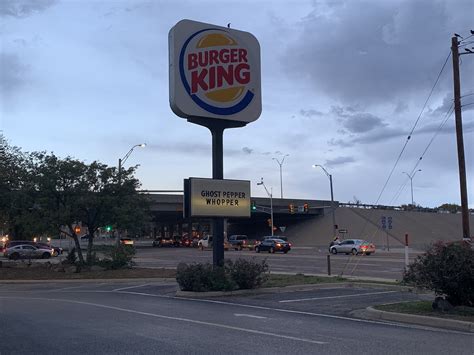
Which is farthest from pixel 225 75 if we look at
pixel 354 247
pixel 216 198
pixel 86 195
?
pixel 354 247

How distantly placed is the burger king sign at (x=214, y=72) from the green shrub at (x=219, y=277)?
5.43m

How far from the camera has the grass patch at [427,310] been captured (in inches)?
459

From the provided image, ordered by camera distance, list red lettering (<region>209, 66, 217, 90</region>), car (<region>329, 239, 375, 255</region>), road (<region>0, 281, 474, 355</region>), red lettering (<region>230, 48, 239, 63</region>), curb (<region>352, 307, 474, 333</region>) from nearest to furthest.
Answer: road (<region>0, 281, 474, 355</region>), curb (<region>352, 307, 474, 333</region>), red lettering (<region>209, 66, 217, 90</region>), red lettering (<region>230, 48, 239, 63</region>), car (<region>329, 239, 375, 255</region>)

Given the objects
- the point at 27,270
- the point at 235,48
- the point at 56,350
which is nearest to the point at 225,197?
the point at 235,48

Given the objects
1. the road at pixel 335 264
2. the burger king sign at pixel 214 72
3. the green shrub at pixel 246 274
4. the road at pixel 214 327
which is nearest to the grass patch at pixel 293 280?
the green shrub at pixel 246 274

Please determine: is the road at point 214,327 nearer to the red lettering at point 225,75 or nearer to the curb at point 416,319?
the curb at point 416,319

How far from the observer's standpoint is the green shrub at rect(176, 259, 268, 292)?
58.4 feet

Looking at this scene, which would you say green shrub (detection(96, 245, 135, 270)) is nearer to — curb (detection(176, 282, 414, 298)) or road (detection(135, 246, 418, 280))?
road (detection(135, 246, 418, 280))

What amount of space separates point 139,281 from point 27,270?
8.86 m

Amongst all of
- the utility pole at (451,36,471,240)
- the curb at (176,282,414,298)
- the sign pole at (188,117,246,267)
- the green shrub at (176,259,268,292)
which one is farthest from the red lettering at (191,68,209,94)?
the utility pole at (451,36,471,240)

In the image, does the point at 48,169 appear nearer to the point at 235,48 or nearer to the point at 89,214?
the point at 89,214

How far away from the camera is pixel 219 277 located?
1791 cm

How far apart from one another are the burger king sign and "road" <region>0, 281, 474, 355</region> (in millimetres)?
6803

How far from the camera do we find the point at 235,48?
21.0 metres
